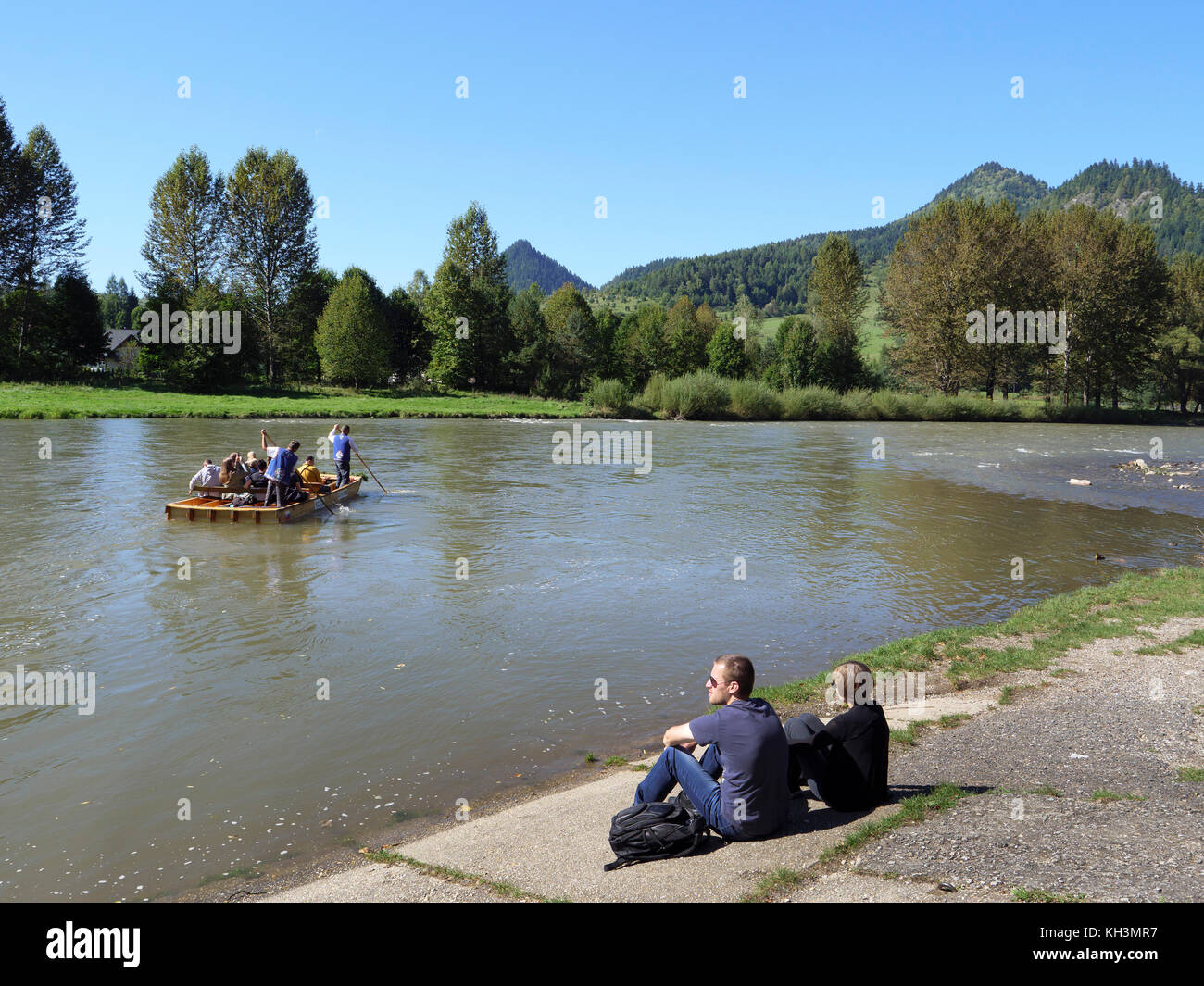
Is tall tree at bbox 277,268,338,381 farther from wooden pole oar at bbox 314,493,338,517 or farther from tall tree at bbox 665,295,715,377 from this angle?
wooden pole oar at bbox 314,493,338,517

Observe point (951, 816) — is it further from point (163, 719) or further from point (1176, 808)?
point (163, 719)

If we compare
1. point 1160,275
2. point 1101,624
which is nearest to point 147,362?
point 1101,624

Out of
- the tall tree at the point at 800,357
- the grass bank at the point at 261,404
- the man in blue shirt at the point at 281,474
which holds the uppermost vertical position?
the tall tree at the point at 800,357

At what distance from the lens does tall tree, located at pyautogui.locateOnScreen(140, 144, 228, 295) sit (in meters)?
65.4

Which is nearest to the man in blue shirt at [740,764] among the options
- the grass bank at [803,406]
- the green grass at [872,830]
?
the green grass at [872,830]

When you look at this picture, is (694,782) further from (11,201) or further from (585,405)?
(11,201)

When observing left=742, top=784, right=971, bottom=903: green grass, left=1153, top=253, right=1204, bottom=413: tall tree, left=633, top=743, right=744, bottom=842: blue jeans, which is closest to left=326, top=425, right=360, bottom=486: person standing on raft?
left=633, top=743, right=744, bottom=842: blue jeans

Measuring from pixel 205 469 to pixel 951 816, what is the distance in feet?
62.9

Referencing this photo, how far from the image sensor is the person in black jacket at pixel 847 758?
5.65 metres

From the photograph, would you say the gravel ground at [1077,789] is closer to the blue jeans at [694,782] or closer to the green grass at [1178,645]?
the green grass at [1178,645]

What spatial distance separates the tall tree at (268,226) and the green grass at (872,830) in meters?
68.3

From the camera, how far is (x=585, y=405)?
6131 cm
